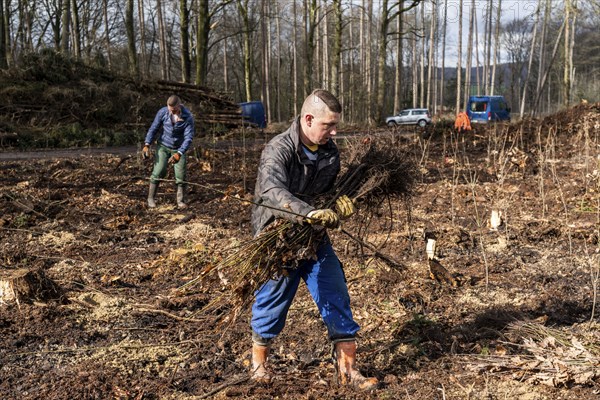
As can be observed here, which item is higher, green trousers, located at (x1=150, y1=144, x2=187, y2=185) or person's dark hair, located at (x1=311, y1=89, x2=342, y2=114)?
person's dark hair, located at (x1=311, y1=89, x2=342, y2=114)

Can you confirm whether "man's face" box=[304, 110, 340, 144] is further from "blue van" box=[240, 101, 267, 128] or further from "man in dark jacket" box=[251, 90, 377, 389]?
"blue van" box=[240, 101, 267, 128]

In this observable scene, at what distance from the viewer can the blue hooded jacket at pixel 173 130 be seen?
8062 millimetres

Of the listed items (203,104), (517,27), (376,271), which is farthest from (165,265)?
(517,27)

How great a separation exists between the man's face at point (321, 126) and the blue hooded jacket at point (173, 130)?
519 centimetres

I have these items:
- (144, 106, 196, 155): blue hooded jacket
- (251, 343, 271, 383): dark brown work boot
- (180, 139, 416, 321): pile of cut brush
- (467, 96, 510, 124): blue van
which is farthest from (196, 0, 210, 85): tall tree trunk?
(251, 343, 271, 383): dark brown work boot

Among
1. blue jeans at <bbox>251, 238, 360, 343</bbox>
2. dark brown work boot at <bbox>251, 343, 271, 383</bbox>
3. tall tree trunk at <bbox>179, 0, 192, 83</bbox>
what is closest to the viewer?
blue jeans at <bbox>251, 238, 360, 343</bbox>

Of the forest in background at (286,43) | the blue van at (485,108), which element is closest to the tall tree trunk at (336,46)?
the forest in background at (286,43)

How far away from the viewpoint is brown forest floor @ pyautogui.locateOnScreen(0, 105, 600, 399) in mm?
3273

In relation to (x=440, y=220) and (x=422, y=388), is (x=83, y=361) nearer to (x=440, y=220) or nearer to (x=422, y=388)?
(x=422, y=388)

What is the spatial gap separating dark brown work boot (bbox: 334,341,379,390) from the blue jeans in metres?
0.07

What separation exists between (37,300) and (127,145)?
12979 mm

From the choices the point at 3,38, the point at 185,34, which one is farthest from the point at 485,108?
the point at 3,38

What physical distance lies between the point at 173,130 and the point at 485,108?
90.5ft

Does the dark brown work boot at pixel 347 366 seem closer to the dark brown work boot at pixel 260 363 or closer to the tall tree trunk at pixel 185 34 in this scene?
the dark brown work boot at pixel 260 363
